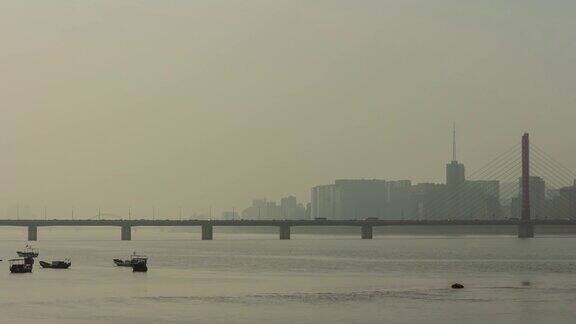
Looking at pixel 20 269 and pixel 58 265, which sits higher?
pixel 58 265

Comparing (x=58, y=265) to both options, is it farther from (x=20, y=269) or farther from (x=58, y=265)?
(x=20, y=269)

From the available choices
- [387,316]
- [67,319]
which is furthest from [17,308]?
[387,316]

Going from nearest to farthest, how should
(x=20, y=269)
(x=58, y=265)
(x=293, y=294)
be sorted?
(x=293, y=294) → (x=20, y=269) → (x=58, y=265)

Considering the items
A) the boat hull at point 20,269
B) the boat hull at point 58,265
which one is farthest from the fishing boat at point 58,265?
the boat hull at point 20,269

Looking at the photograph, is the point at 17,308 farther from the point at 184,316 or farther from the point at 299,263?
the point at 299,263

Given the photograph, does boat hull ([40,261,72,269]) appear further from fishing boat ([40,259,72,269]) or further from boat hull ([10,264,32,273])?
boat hull ([10,264,32,273])

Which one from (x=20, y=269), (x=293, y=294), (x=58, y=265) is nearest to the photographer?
(x=293, y=294)

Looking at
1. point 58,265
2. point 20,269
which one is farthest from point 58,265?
point 20,269

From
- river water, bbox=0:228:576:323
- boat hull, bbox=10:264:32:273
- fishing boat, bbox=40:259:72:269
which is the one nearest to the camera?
river water, bbox=0:228:576:323

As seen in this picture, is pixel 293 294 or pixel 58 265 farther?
pixel 58 265

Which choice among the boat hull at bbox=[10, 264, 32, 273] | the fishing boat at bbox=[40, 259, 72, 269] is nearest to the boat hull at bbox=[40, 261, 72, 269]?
the fishing boat at bbox=[40, 259, 72, 269]

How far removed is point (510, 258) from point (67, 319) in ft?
328

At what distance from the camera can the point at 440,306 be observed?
77.2 metres

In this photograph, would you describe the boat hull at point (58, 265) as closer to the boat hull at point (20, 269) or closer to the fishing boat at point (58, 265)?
the fishing boat at point (58, 265)
